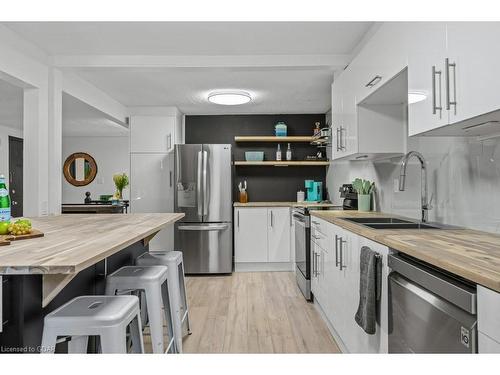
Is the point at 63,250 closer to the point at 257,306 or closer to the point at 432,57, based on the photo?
the point at 432,57

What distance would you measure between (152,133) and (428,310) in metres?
4.64

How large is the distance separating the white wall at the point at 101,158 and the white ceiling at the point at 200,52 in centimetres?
360

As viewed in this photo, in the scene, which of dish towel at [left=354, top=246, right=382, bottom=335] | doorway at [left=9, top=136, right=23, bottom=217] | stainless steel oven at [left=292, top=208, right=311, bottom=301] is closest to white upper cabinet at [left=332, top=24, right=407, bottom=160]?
stainless steel oven at [left=292, top=208, right=311, bottom=301]

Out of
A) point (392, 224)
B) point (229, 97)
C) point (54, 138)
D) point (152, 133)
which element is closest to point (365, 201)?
point (392, 224)

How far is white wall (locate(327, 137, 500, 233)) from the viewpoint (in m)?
1.69

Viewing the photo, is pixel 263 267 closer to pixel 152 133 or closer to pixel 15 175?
pixel 152 133

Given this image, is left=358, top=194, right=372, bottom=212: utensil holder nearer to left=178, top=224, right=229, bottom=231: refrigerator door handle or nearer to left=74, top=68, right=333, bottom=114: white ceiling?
left=74, top=68, right=333, bottom=114: white ceiling

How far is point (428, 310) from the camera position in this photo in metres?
1.23

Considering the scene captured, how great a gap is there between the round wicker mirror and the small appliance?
5072 mm

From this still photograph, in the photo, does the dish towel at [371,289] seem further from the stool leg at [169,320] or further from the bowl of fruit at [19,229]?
the bowl of fruit at [19,229]

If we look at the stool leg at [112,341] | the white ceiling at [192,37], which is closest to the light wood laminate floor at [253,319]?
the stool leg at [112,341]

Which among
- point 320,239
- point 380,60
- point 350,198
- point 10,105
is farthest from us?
point 10,105

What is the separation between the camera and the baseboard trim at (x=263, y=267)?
4914 mm

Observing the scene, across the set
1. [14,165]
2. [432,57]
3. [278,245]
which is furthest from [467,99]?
[14,165]
